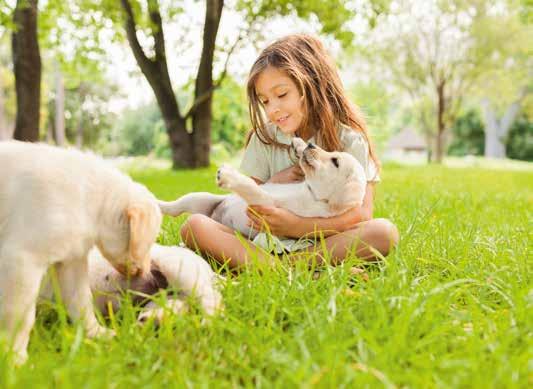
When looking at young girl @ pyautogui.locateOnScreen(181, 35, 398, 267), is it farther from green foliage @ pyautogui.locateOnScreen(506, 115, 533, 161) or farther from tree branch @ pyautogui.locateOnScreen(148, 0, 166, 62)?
green foliage @ pyautogui.locateOnScreen(506, 115, 533, 161)

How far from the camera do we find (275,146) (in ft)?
11.8

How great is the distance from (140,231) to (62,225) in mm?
283

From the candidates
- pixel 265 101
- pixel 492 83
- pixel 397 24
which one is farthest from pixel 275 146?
pixel 492 83

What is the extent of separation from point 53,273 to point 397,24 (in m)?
25.0

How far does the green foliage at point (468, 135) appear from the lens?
45.1 meters

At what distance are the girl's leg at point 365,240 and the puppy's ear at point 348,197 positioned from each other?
14 centimetres

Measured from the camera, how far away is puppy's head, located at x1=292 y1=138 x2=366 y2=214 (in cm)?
281

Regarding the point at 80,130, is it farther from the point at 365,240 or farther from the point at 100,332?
the point at 100,332

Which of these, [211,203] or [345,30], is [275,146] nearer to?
[211,203]

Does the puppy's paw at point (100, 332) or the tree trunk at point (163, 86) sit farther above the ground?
the tree trunk at point (163, 86)

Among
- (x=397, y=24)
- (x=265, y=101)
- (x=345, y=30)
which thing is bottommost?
(x=265, y=101)

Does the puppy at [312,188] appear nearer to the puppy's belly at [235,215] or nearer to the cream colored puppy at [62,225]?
the puppy's belly at [235,215]

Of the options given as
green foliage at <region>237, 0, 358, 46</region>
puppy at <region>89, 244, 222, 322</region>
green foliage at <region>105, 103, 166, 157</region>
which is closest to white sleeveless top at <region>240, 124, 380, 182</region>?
puppy at <region>89, 244, 222, 322</region>

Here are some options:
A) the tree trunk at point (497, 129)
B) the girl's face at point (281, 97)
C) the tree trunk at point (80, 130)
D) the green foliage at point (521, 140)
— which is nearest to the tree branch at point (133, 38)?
the girl's face at point (281, 97)
